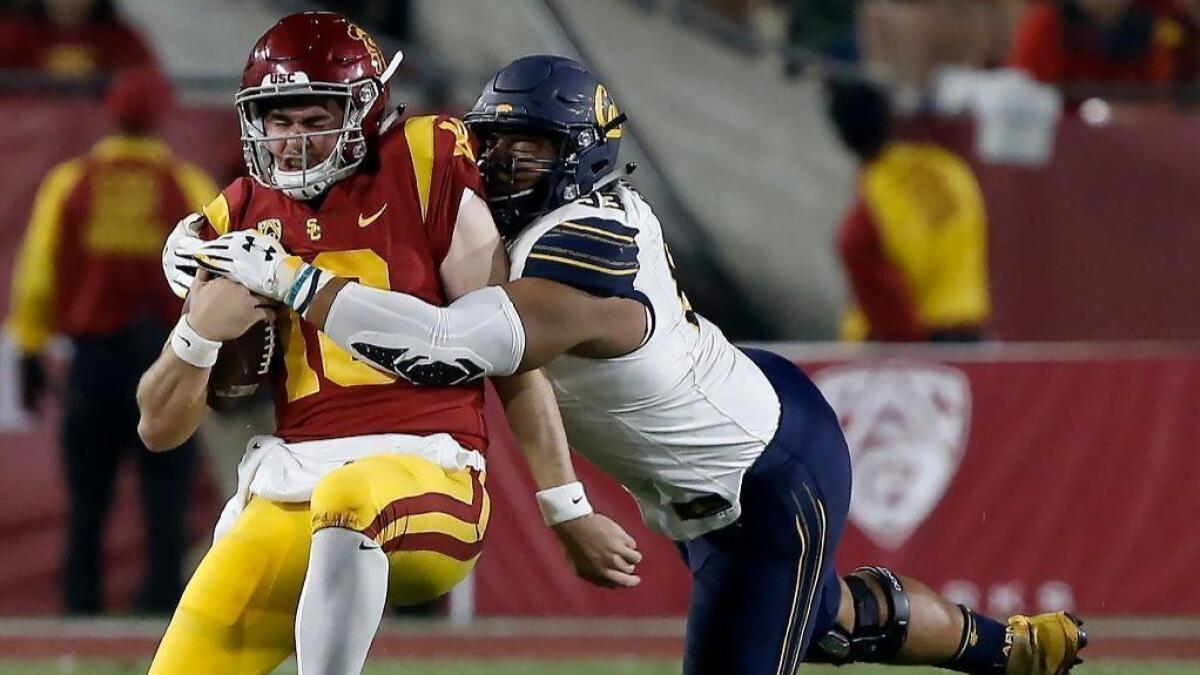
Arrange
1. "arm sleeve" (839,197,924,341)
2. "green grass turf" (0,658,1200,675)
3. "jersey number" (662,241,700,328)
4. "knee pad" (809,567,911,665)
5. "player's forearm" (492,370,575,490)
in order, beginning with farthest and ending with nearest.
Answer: "arm sleeve" (839,197,924,341)
"green grass turf" (0,658,1200,675)
"knee pad" (809,567,911,665)
"jersey number" (662,241,700,328)
"player's forearm" (492,370,575,490)

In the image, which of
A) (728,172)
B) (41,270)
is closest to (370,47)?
(41,270)

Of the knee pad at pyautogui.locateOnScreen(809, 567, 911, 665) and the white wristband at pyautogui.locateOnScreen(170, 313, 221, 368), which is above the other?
the white wristband at pyautogui.locateOnScreen(170, 313, 221, 368)

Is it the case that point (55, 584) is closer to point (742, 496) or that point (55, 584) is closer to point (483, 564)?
point (483, 564)

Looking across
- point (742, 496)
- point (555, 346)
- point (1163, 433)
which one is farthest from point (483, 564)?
point (555, 346)

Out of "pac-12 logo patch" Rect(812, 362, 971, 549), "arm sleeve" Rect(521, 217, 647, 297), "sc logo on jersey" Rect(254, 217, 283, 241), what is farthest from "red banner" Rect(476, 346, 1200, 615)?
"sc logo on jersey" Rect(254, 217, 283, 241)

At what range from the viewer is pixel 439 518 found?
3754 millimetres

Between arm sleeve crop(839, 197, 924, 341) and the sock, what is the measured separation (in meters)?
3.77

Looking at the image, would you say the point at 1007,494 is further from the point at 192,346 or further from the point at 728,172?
the point at 192,346

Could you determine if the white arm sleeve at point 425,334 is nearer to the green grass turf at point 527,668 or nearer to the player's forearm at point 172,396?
the player's forearm at point 172,396

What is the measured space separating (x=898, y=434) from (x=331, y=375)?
14.6ft

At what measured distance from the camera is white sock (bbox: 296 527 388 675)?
142 inches

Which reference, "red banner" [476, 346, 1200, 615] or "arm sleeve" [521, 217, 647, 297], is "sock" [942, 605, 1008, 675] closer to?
"arm sleeve" [521, 217, 647, 297]

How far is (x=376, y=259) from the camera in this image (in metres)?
3.89

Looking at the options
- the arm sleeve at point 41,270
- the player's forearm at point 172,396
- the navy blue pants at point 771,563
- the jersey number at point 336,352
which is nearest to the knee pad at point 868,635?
the navy blue pants at point 771,563
